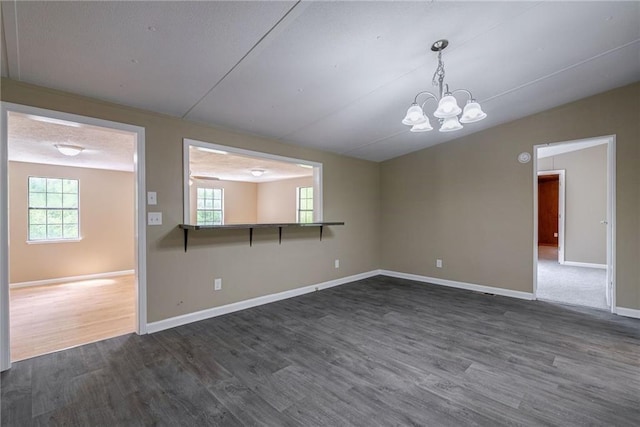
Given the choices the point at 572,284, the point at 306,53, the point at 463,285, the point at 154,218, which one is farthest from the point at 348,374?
the point at 572,284

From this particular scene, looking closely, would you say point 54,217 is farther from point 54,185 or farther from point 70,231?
point 54,185

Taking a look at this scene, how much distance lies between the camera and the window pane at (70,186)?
5387 millimetres

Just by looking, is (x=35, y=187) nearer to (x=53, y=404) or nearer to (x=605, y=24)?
(x=53, y=404)

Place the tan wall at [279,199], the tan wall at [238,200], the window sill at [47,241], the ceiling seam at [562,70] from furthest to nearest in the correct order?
the tan wall at [238,200], the tan wall at [279,199], the window sill at [47,241], the ceiling seam at [562,70]

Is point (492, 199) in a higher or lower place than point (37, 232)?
higher

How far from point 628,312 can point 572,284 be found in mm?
1526

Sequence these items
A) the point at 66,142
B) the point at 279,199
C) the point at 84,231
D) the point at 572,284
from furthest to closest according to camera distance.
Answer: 1. the point at 279,199
2. the point at 84,231
3. the point at 572,284
4. the point at 66,142

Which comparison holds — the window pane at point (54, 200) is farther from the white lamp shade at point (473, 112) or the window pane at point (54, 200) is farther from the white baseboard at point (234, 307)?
the white lamp shade at point (473, 112)

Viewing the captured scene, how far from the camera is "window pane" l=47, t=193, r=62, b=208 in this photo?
17.2 feet

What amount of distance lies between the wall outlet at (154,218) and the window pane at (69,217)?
393cm

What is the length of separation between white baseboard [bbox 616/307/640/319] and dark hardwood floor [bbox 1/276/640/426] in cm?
15

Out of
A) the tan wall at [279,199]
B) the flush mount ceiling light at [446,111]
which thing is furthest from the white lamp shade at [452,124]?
the tan wall at [279,199]

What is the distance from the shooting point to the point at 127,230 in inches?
238

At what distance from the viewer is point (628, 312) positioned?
3346 mm
